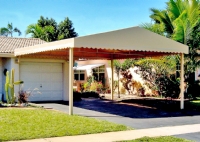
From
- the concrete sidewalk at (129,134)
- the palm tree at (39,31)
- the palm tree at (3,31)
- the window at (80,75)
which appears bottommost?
the concrete sidewalk at (129,134)

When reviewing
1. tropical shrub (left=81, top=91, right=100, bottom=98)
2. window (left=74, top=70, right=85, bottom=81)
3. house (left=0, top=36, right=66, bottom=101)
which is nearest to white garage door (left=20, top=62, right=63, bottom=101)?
house (left=0, top=36, right=66, bottom=101)

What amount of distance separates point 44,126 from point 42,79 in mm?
9941

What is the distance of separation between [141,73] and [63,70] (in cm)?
790

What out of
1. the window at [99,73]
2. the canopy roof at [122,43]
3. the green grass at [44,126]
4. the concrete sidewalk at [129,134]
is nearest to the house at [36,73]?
the canopy roof at [122,43]

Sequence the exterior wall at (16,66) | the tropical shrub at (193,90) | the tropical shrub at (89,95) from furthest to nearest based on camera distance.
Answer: the tropical shrub at (89,95) < the tropical shrub at (193,90) < the exterior wall at (16,66)

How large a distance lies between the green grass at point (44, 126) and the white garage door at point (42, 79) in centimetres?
709

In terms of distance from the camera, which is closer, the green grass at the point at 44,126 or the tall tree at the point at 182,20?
the green grass at the point at 44,126

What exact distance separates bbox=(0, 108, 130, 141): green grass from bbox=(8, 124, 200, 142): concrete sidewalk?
0.42 m

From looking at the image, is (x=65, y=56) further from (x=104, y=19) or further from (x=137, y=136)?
(x=104, y=19)

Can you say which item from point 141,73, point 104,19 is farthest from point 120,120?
point 104,19

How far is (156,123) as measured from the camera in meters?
12.0

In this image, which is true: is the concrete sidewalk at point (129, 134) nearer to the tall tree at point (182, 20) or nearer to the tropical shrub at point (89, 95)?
the tall tree at point (182, 20)

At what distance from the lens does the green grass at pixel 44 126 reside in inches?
373

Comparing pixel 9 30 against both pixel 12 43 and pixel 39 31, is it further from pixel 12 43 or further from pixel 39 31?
pixel 12 43
